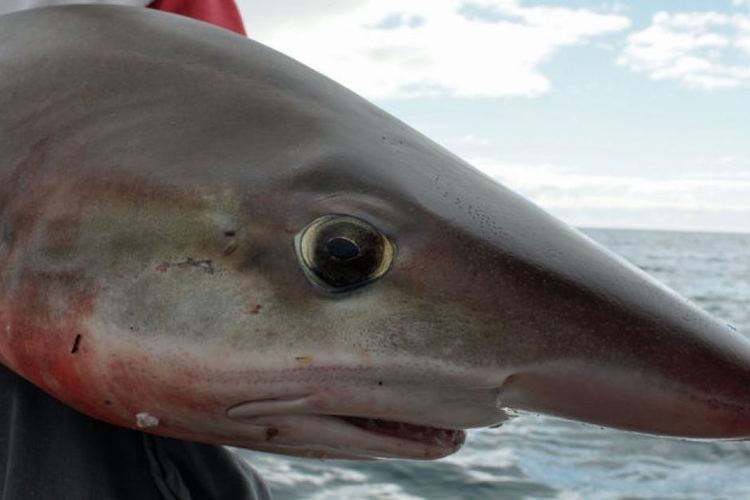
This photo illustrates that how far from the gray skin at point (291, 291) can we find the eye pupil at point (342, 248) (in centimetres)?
5

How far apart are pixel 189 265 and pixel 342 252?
232 millimetres

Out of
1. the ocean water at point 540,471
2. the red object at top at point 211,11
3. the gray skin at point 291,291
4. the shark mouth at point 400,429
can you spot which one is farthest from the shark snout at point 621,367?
the ocean water at point 540,471

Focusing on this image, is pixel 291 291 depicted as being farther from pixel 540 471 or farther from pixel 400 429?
pixel 540 471

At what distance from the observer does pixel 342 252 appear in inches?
54.8

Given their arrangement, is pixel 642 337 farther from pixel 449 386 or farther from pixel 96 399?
pixel 96 399

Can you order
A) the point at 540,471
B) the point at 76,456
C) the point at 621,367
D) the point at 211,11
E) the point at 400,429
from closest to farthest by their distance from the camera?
the point at 621,367 < the point at 400,429 < the point at 76,456 < the point at 211,11 < the point at 540,471

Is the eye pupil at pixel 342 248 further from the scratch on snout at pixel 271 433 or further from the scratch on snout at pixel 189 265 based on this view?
the scratch on snout at pixel 271 433

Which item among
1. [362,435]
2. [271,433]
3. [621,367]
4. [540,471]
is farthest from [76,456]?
[540,471]

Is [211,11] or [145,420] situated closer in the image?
[145,420]

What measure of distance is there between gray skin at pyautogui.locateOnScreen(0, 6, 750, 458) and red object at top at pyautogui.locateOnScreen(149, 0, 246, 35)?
593mm

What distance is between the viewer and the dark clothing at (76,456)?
5.74ft

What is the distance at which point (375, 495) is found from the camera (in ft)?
18.8

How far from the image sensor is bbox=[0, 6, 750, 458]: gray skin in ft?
4.37

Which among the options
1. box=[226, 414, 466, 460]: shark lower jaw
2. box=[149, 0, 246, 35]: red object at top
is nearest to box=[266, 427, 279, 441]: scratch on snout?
box=[226, 414, 466, 460]: shark lower jaw
